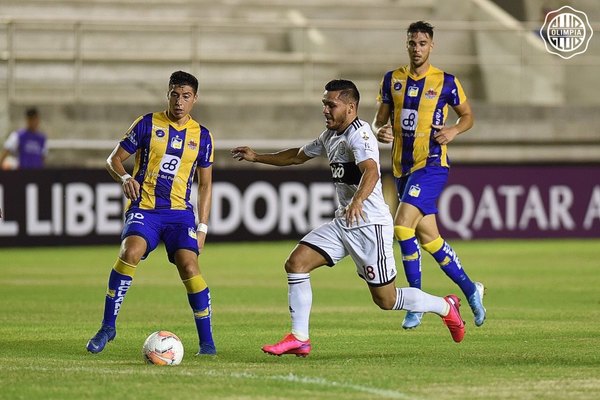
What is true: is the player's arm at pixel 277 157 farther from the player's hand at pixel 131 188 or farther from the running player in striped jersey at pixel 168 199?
the player's hand at pixel 131 188

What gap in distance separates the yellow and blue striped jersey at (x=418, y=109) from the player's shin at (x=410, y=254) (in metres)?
0.58

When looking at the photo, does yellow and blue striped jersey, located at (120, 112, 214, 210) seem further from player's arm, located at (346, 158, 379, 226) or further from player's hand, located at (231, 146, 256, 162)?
player's arm, located at (346, 158, 379, 226)

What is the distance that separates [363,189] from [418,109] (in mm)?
2522

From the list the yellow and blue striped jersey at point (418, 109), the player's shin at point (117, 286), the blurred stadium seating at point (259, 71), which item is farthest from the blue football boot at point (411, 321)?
the blurred stadium seating at point (259, 71)

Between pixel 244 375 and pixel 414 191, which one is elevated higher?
pixel 414 191

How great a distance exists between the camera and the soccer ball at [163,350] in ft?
28.3

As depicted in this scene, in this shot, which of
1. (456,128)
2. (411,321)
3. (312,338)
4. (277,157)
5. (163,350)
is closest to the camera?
(163,350)

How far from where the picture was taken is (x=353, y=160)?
→ 9.27 m

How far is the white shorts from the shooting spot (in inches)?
361

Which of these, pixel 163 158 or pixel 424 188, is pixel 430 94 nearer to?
pixel 424 188

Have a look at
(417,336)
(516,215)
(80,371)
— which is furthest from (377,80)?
(80,371)

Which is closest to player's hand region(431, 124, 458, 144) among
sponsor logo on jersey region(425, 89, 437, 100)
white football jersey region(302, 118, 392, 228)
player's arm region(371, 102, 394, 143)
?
sponsor logo on jersey region(425, 89, 437, 100)

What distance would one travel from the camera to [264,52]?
26.8 metres

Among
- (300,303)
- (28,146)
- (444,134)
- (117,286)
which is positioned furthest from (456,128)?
(28,146)
